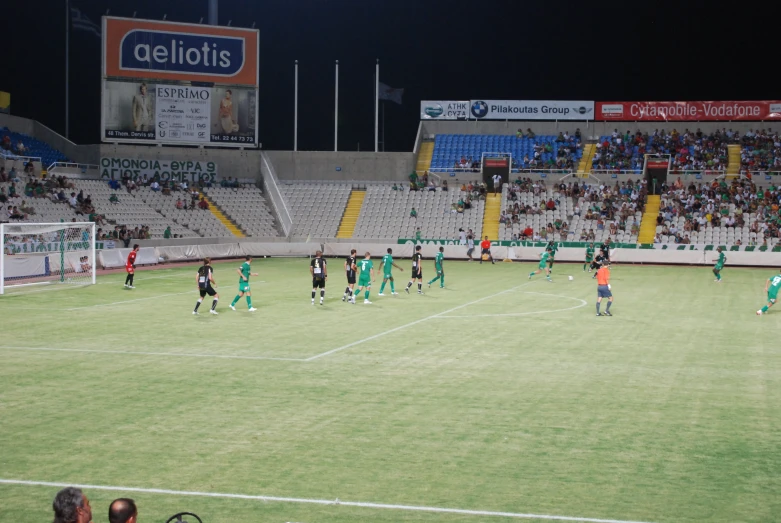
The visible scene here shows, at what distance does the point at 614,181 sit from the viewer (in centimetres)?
6359

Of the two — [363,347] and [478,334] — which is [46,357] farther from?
[478,334]

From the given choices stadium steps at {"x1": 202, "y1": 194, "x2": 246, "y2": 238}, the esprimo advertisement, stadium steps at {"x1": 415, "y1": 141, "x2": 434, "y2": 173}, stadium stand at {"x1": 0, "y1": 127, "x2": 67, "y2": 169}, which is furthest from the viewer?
stadium steps at {"x1": 415, "y1": 141, "x2": 434, "y2": 173}

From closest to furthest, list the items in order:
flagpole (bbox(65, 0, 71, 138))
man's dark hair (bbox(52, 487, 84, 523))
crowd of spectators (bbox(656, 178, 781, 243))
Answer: man's dark hair (bbox(52, 487, 84, 523))
crowd of spectators (bbox(656, 178, 781, 243))
flagpole (bbox(65, 0, 71, 138))

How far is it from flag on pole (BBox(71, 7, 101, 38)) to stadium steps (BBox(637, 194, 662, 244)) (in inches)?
1627

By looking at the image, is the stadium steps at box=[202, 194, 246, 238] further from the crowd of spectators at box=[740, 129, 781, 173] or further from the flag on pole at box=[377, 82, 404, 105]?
the crowd of spectators at box=[740, 129, 781, 173]

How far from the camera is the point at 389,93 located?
66938 millimetres

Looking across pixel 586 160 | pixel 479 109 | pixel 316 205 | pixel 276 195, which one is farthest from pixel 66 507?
pixel 479 109

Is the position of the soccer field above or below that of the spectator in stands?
below

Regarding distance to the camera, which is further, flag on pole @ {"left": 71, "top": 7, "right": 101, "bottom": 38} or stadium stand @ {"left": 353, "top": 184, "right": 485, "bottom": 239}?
stadium stand @ {"left": 353, "top": 184, "right": 485, "bottom": 239}

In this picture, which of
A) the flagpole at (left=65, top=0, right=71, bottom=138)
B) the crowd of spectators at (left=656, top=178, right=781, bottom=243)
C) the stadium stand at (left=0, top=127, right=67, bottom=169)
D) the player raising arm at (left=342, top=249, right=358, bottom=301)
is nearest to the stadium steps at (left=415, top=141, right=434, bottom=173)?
the crowd of spectators at (left=656, top=178, right=781, bottom=243)

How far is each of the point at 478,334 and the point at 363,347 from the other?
367 centimetres

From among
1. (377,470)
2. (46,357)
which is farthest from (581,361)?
(46,357)

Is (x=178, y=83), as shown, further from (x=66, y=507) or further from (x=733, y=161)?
(x=66, y=507)

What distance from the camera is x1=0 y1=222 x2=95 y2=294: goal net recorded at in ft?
114
